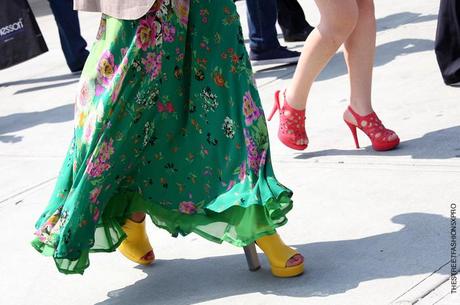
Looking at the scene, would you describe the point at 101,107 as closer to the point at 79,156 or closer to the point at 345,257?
the point at 79,156

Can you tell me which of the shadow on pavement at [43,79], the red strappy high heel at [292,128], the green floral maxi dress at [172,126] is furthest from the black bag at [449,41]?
the shadow on pavement at [43,79]

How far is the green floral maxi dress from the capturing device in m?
3.48

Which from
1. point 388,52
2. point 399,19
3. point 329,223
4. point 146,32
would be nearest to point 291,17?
point 399,19

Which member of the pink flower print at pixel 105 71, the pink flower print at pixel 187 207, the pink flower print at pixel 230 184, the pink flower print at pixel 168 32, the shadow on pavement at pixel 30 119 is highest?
the pink flower print at pixel 168 32

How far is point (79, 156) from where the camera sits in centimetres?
359

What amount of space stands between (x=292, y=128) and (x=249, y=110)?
1323 millimetres

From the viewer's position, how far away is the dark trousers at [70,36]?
25.6ft

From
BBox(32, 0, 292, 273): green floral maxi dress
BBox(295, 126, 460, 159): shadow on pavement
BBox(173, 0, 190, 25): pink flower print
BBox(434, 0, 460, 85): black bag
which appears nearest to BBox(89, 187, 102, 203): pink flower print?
BBox(32, 0, 292, 273): green floral maxi dress

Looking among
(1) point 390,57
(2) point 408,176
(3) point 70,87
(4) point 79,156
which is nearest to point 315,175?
(2) point 408,176

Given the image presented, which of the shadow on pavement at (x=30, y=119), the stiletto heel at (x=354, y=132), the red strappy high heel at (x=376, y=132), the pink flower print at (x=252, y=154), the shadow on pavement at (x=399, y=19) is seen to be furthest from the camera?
the shadow on pavement at (x=399, y=19)

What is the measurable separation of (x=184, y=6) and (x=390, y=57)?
10.1 ft

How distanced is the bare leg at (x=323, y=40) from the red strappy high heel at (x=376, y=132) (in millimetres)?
270

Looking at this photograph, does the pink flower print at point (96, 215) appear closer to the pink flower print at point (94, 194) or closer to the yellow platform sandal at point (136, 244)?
the pink flower print at point (94, 194)

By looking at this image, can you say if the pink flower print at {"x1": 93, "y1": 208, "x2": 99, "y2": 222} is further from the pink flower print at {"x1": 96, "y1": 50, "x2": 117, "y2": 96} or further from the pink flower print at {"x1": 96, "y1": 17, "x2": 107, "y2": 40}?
the pink flower print at {"x1": 96, "y1": 17, "x2": 107, "y2": 40}
